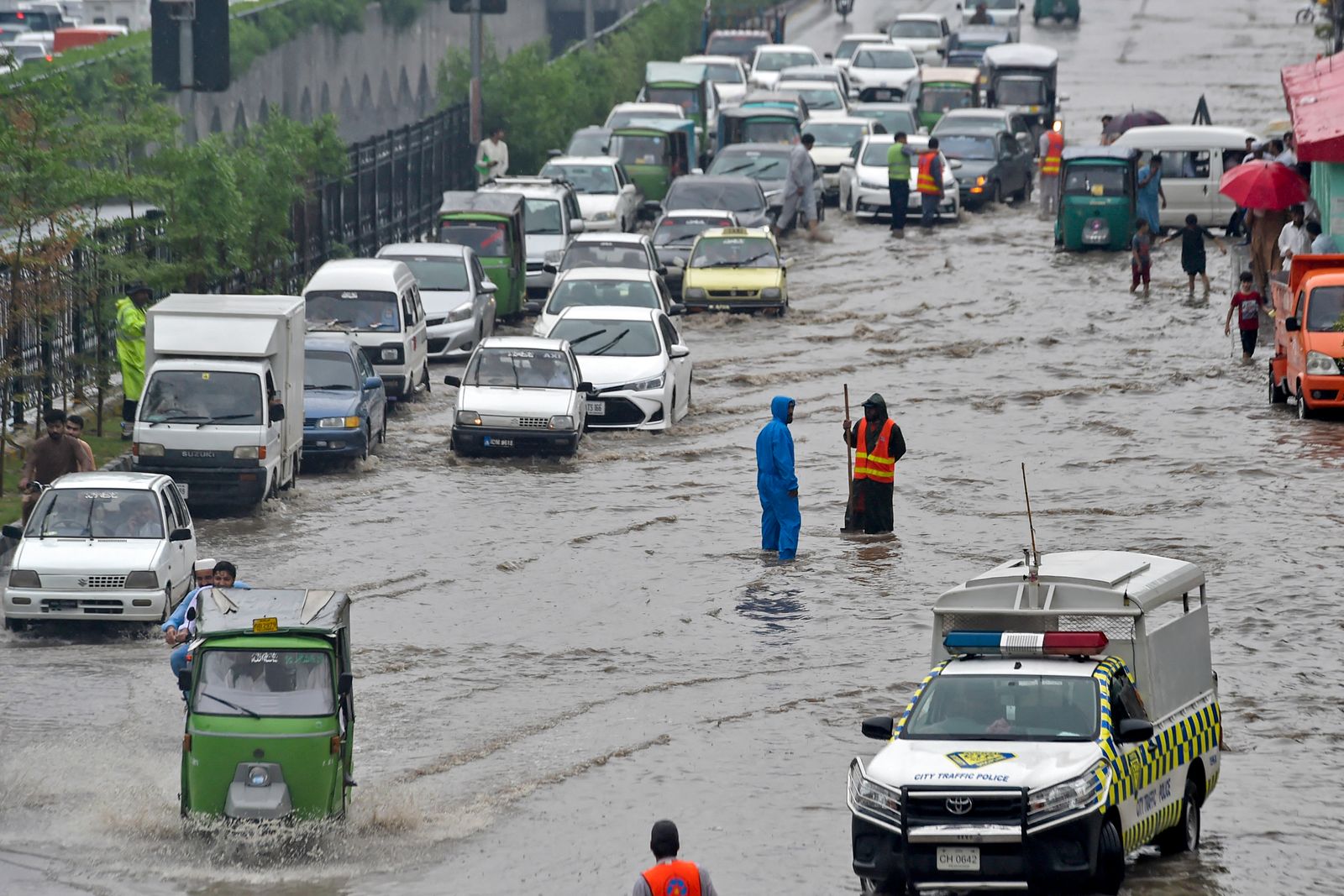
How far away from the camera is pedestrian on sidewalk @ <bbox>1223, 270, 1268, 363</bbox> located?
109ft

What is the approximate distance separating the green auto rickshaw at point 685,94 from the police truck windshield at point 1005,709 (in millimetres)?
43486

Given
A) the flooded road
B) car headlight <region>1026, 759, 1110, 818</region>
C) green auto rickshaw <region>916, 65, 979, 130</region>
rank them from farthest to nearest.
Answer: green auto rickshaw <region>916, 65, 979, 130</region>
the flooded road
car headlight <region>1026, 759, 1110, 818</region>

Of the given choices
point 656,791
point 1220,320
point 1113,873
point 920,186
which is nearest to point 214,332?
point 656,791

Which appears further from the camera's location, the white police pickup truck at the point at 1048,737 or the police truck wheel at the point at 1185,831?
the police truck wheel at the point at 1185,831

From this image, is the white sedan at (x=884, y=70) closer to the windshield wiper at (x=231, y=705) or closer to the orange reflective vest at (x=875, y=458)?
the orange reflective vest at (x=875, y=458)

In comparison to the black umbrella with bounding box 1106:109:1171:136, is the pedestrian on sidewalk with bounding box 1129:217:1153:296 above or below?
below

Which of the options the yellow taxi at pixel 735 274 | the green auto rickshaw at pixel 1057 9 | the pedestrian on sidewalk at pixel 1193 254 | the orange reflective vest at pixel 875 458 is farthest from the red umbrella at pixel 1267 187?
the green auto rickshaw at pixel 1057 9

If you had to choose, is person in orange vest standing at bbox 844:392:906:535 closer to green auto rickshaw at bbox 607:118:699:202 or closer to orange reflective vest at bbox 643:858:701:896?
orange reflective vest at bbox 643:858:701:896

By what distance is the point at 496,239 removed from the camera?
38000mm

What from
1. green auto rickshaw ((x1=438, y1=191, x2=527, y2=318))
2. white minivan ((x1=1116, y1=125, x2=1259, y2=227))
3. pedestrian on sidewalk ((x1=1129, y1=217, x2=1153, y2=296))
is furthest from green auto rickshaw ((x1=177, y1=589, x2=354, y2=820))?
white minivan ((x1=1116, y1=125, x2=1259, y2=227))

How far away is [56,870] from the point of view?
14180 millimetres

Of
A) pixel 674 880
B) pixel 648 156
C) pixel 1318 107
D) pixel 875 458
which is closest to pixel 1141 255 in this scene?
pixel 1318 107

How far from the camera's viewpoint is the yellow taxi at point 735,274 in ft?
126

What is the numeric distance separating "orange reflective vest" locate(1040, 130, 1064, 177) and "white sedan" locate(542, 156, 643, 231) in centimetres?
865
